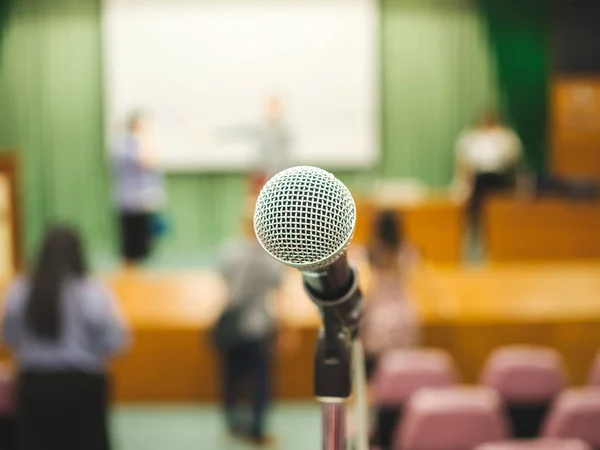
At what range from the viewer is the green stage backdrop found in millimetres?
10555

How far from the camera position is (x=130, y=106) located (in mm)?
10602

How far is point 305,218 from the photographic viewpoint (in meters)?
1.19

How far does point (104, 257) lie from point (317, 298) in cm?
891

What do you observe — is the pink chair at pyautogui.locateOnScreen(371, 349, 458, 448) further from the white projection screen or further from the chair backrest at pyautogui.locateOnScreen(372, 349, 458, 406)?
the white projection screen

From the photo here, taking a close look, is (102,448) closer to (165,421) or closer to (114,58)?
(165,421)

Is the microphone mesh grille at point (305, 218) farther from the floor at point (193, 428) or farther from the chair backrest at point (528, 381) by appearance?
the floor at point (193, 428)

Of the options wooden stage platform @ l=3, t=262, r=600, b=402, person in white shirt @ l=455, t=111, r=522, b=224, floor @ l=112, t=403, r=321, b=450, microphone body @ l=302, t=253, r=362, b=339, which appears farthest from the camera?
person in white shirt @ l=455, t=111, r=522, b=224

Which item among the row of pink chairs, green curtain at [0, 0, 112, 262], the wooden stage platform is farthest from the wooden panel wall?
the row of pink chairs

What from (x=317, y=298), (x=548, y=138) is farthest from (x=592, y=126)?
(x=317, y=298)

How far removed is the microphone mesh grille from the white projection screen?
9.19m

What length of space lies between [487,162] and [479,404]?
678 cm

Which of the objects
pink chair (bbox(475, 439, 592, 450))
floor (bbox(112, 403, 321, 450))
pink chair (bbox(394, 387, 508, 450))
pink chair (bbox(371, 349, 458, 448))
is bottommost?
floor (bbox(112, 403, 321, 450))

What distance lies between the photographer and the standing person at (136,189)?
7.64 meters

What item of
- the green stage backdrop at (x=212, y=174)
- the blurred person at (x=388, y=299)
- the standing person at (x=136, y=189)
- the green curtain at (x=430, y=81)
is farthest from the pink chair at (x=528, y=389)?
the green curtain at (x=430, y=81)
